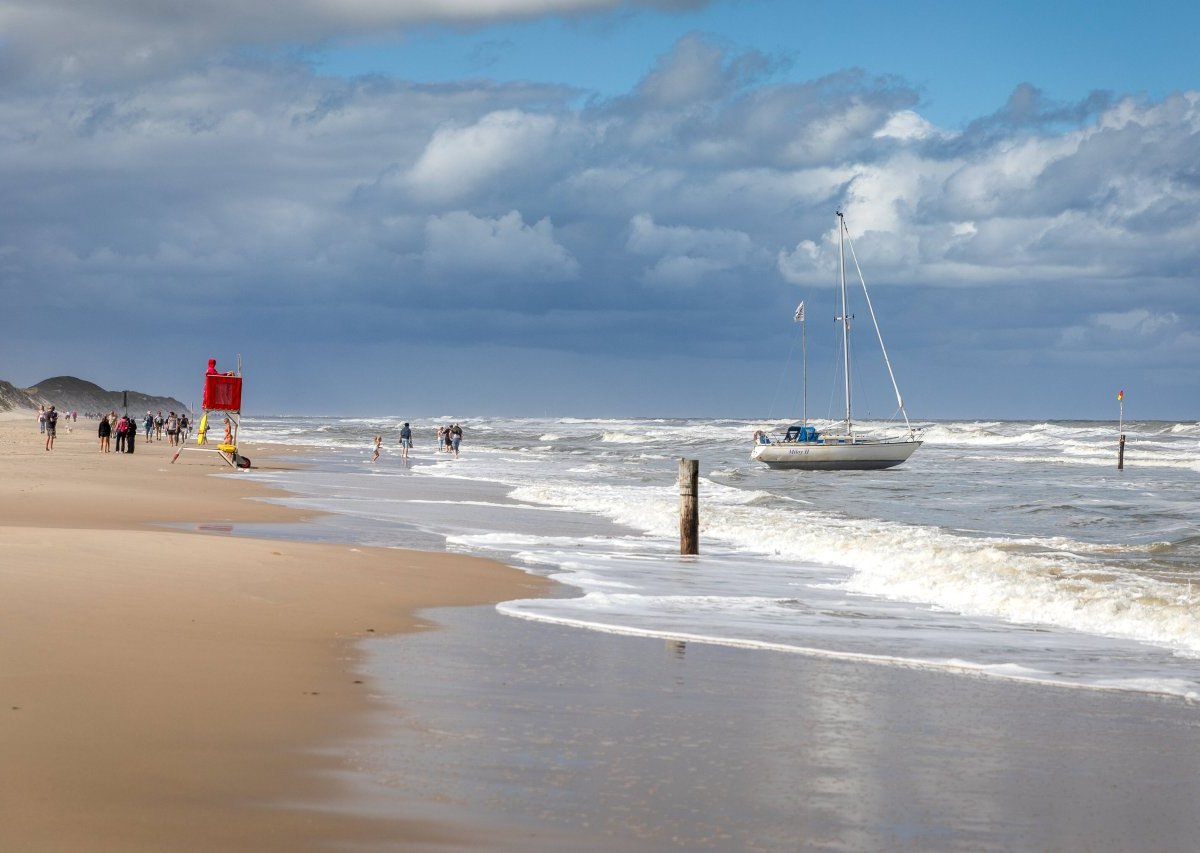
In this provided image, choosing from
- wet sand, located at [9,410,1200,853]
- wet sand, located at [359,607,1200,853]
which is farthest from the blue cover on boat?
wet sand, located at [359,607,1200,853]

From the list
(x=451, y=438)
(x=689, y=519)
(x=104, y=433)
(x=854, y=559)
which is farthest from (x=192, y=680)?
(x=451, y=438)

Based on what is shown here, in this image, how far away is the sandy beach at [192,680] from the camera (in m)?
4.85

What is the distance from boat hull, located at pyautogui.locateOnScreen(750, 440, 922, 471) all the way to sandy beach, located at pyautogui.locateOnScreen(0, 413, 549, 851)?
38.3 meters

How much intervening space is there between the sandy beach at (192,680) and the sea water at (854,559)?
202cm

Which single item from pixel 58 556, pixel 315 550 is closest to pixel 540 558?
pixel 315 550

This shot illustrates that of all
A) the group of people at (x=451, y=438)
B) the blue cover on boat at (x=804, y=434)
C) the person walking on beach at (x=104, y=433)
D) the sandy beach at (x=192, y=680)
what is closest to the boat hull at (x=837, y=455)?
the blue cover on boat at (x=804, y=434)

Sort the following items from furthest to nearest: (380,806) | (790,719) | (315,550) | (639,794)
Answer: (315,550)
(790,719)
(639,794)
(380,806)

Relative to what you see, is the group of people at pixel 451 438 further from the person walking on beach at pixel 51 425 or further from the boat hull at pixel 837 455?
the person walking on beach at pixel 51 425

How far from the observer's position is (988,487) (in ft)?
135

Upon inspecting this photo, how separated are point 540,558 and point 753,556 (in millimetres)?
3731

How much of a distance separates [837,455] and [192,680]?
47078 mm

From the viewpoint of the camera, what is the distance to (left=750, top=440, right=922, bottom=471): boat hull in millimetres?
52625

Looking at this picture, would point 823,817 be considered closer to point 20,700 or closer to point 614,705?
point 614,705

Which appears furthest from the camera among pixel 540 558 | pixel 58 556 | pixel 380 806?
pixel 540 558
